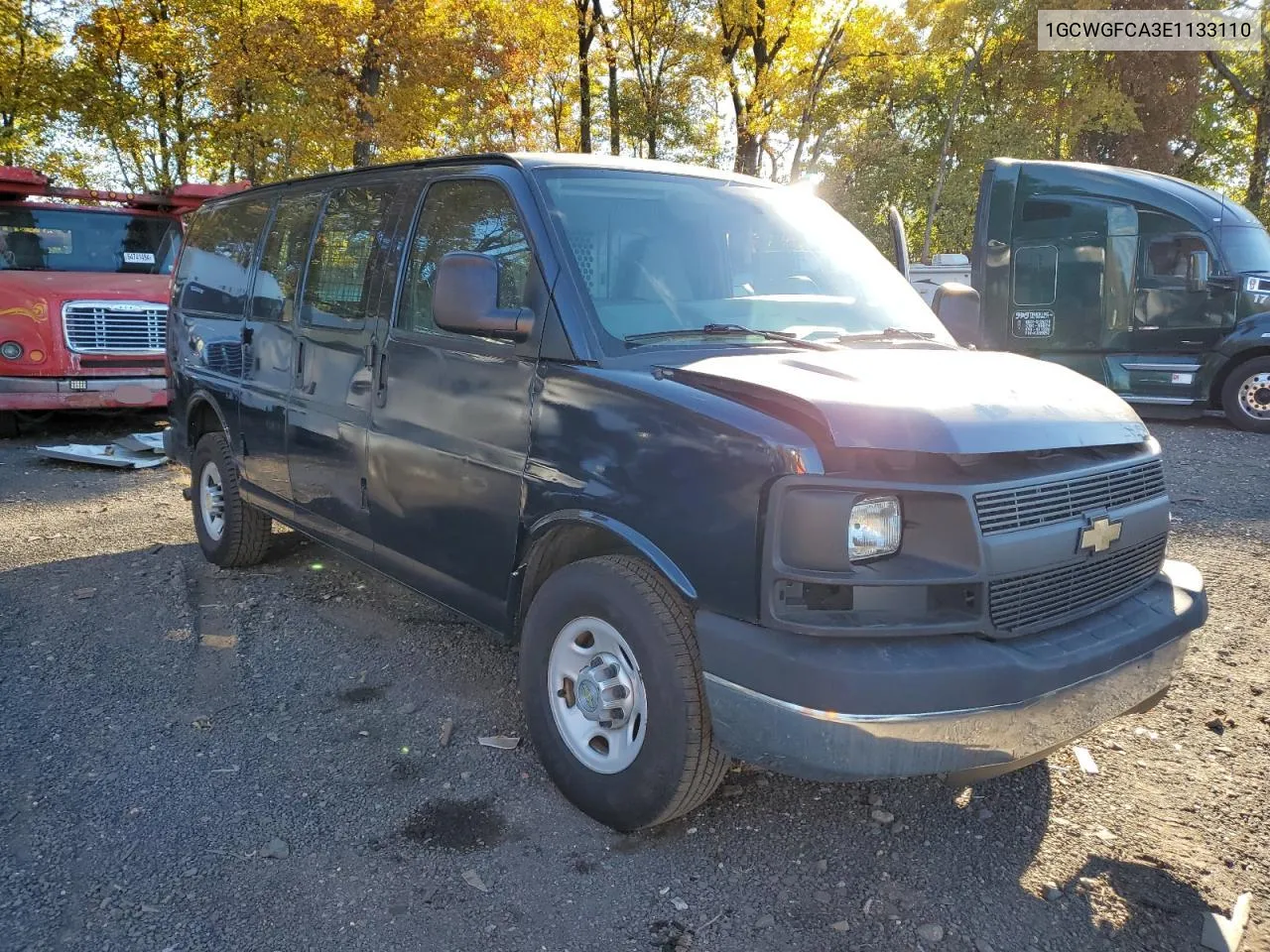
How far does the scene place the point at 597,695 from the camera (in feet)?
9.52

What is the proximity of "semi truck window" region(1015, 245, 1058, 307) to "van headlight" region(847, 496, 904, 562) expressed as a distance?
10545 millimetres

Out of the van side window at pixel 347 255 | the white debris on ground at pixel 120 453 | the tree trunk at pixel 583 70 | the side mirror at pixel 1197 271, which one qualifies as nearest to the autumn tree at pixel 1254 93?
the tree trunk at pixel 583 70

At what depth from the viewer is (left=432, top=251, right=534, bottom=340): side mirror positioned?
3.08 m

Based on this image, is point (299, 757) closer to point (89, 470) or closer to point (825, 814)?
point (825, 814)

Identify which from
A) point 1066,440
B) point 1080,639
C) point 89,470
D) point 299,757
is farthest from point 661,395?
point 89,470

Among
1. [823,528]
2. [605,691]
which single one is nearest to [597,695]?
[605,691]

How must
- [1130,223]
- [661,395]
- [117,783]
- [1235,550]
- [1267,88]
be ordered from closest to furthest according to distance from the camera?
[661,395] < [117,783] < [1235,550] < [1130,223] < [1267,88]

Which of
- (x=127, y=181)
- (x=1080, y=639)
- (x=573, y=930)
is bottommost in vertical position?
(x=573, y=930)

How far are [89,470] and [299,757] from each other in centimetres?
663

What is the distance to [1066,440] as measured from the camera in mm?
2676

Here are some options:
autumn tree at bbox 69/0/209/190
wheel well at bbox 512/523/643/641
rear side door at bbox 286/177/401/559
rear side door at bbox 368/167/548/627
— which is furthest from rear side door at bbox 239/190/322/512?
autumn tree at bbox 69/0/209/190

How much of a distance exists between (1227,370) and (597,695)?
420 inches

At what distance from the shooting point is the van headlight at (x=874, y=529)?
7.95 ft

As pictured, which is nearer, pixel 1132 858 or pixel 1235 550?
pixel 1132 858
